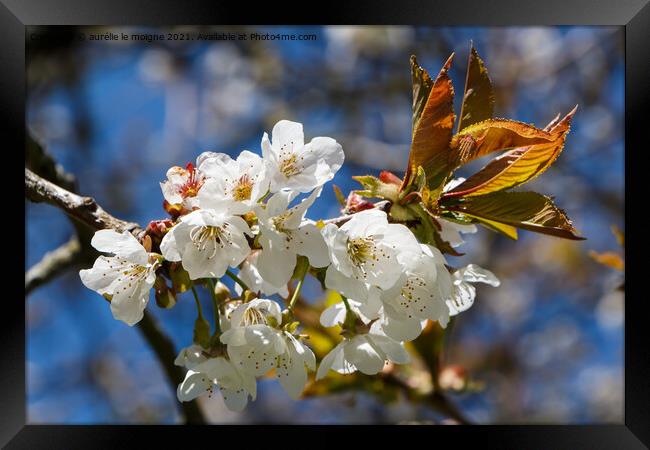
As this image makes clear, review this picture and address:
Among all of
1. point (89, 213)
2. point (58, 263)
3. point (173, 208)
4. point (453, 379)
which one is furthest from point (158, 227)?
point (453, 379)

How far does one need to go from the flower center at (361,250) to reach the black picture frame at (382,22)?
61 centimetres

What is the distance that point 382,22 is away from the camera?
1342mm

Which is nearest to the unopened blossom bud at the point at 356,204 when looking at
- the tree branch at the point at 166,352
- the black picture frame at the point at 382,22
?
the black picture frame at the point at 382,22

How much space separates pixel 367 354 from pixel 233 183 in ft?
1.17

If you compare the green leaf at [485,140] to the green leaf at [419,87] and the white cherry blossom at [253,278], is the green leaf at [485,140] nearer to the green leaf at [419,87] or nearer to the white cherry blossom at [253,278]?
the green leaf at [419,87]

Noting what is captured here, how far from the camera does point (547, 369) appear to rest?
456 cm

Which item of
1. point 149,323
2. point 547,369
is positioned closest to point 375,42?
point 547,369

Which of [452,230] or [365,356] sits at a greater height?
[452,230]

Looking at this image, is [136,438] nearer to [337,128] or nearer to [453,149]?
[453,149]

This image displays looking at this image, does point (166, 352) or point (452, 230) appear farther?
point (166, 352)

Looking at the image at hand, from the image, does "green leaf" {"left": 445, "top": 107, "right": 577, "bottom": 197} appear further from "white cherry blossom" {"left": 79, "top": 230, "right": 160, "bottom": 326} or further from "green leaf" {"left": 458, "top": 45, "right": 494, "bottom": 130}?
"white cherry blossom" {"left": 79, "top": 230, "right": 160, "bottom": 326}

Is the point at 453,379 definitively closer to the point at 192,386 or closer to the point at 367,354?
Result: the point at 367,354

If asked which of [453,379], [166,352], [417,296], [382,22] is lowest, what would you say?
[453,379]

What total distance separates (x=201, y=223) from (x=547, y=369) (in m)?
4.20
